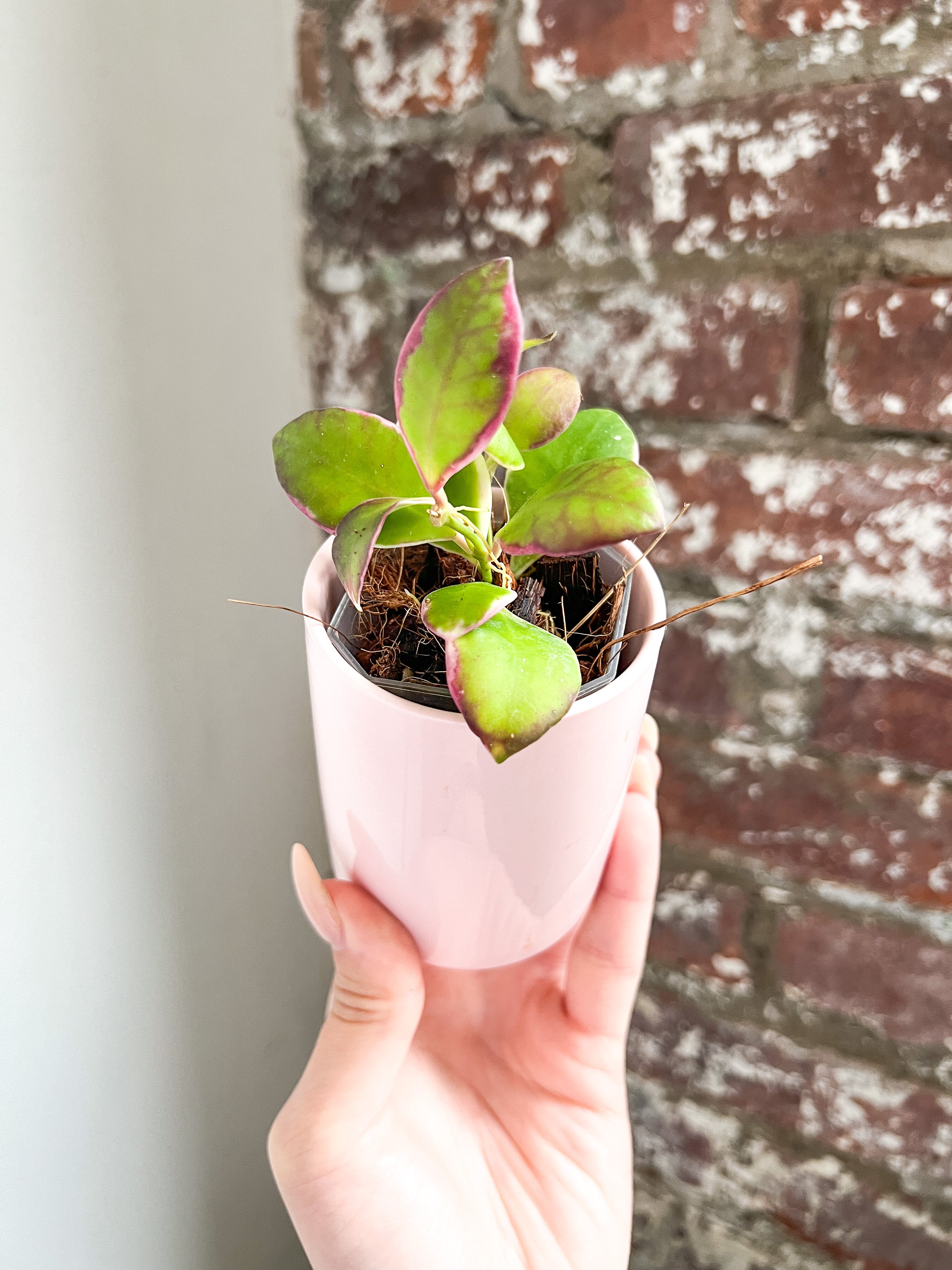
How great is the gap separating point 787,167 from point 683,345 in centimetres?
10

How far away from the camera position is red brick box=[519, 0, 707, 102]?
42 cm

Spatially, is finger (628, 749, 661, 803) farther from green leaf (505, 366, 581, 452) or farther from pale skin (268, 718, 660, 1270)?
green leaf (505, 366, 581, 452)

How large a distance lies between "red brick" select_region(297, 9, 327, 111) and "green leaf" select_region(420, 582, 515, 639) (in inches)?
16.6

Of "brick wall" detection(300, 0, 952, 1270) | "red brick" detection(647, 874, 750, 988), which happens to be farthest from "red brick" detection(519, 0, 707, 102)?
"red brick" detection(647, 874, 750, 988)

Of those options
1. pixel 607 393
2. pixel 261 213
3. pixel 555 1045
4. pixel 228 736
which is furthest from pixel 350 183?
pixel 555 1045

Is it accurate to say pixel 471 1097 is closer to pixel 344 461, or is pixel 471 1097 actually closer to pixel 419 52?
pixel 344 461

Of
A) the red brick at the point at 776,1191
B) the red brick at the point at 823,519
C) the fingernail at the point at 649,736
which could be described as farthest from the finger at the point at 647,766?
the red brick at the point at 776,1191

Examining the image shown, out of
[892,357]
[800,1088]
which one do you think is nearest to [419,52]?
[892,357]

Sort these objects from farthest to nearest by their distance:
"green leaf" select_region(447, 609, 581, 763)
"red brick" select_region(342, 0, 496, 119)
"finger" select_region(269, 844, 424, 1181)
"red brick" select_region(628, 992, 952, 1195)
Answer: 1. "red brick" select_region(628, 992, 952, 1195)
2. "red brick" select_region(342, 0, 496, 119)
3. "finger" select_region(269, 844, 424, 1181)
4. "green leaf" select_region(447, 609, 581, 763)

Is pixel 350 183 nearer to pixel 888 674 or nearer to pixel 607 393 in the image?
pixel 607 393

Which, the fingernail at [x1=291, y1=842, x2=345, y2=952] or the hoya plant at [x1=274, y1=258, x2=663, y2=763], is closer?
the hoya plant at [x1=274, y1=258, x2=663, y2=763]

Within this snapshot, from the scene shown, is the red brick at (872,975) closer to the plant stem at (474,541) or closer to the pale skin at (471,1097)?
the pale skin at (471,1097)

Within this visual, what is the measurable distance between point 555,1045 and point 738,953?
172 mm

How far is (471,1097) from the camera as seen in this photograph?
0.48 metres
